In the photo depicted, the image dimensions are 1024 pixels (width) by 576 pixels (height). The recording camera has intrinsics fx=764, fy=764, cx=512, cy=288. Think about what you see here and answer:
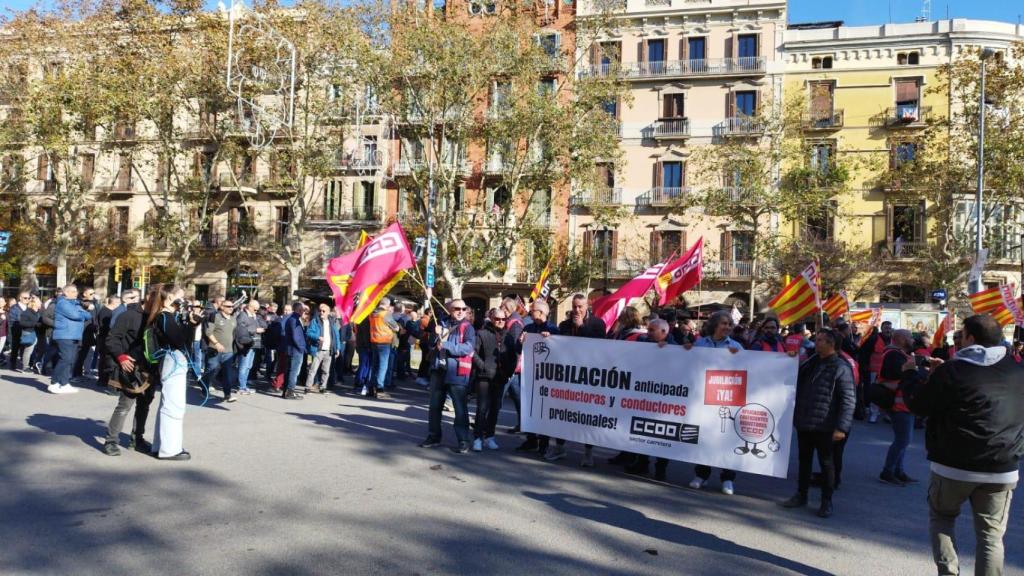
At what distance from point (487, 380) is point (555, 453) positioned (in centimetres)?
110

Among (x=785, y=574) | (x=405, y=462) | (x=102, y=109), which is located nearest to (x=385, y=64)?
(x=102, y=109)

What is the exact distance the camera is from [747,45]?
36.0m

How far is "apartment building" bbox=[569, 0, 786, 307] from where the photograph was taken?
35625mm

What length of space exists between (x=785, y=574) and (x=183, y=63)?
99.2ft

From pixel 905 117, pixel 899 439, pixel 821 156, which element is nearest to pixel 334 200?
pixel 821 156

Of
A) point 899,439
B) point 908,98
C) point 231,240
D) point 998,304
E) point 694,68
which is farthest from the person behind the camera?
point 231,240

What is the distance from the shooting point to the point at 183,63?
29.3m

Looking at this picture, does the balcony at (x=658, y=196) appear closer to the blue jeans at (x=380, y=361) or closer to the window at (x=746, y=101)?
the window at (x=746, y=101)

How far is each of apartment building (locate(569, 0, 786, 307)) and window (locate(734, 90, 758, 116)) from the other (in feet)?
0.15

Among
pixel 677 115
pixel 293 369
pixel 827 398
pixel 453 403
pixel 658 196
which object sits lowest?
pixel 293 369

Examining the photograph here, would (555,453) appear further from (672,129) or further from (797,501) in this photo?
(672,129)

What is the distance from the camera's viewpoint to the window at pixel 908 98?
34.2 m

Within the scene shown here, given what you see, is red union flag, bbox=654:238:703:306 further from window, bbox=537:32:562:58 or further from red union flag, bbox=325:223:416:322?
window, bbox=537:32:562:58

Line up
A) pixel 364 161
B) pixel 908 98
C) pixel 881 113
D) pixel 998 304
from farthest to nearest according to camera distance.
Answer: pixel 364 161
pixel 881 113
pixel 908 98
pixel 998 304
